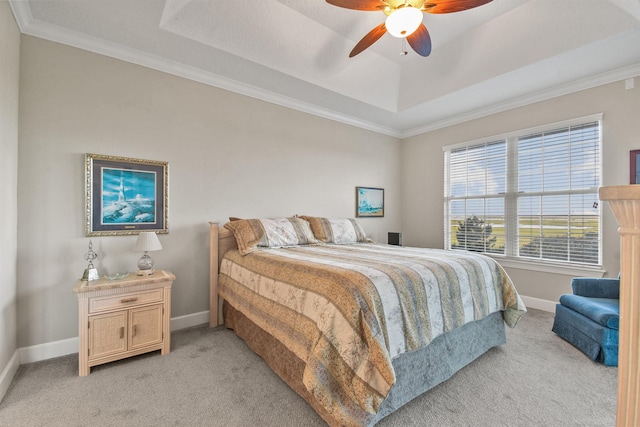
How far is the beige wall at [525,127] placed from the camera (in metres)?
3.07

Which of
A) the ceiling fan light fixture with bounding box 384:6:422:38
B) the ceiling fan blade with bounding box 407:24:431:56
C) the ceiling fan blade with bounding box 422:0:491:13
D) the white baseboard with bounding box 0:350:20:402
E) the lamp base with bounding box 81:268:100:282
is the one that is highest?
the ceiling fan blade with bounding box 422:0:491:13

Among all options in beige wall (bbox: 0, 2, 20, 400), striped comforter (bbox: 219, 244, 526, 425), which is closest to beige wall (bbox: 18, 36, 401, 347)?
beige wall (bbox: 0, 2, 20, 400)

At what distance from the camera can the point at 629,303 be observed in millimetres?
757

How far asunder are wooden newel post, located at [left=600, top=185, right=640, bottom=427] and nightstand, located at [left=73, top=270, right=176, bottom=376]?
107 inches

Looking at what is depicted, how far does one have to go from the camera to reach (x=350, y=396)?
4.89 feet

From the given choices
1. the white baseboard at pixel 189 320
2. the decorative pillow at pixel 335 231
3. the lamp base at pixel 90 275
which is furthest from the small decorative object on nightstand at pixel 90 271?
the decorative pillow at pixel 335 231

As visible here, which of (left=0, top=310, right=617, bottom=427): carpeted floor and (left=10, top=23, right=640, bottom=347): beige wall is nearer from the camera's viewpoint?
(left=0, top=310, right=617, bottom=427): carpeted floor

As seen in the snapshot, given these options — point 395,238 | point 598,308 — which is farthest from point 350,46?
point 598,308

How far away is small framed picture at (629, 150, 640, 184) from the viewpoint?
2.94 metres

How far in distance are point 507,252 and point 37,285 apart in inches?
203

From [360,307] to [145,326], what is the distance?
192cm

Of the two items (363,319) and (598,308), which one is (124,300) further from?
(598,308)

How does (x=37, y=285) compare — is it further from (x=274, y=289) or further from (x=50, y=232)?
(x=274, y=289)

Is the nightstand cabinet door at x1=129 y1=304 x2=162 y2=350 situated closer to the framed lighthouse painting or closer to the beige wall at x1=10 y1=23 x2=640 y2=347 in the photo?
the beige wall at x1=10 y1=23 x2=640 y2=347
